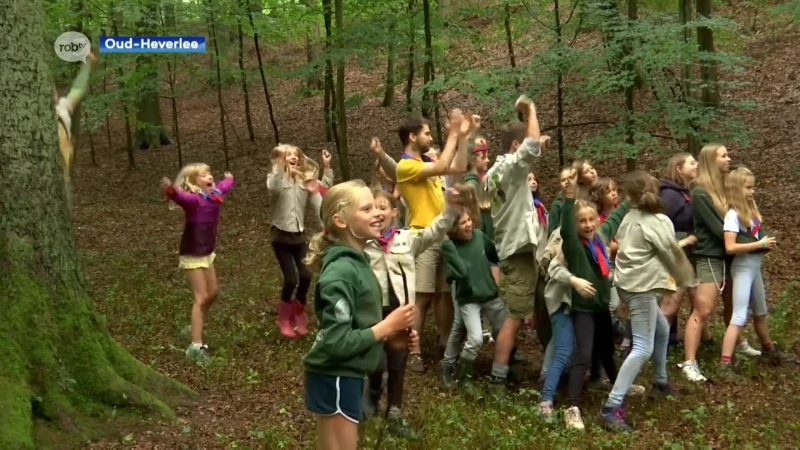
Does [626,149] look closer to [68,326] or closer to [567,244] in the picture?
[567,244]

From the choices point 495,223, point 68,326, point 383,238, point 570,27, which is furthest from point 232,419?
point 570,27

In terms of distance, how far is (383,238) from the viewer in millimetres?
5043

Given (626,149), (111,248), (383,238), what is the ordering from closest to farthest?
(383,238) < (626,149) < (111,248)

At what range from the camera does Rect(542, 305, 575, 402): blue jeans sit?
5520mm

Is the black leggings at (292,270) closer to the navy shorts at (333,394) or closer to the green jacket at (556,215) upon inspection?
the green jacket at (556,215)

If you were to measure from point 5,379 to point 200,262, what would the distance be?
2546 millimetres

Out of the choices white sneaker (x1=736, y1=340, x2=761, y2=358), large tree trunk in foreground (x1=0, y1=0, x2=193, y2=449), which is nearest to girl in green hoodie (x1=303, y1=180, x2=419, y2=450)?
large tree trunk in foreground (x1=0, y1=0, x2=193, y2=449)

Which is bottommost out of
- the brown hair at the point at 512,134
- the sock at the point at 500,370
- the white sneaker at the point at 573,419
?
the white sneaker at the point at 573,419

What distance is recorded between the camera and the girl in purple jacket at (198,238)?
672 cm

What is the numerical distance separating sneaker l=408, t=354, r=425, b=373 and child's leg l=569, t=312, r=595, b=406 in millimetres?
1391

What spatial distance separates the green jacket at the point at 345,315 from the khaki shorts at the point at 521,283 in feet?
9.05

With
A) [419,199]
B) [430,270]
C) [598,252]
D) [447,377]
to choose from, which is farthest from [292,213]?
[598,252]

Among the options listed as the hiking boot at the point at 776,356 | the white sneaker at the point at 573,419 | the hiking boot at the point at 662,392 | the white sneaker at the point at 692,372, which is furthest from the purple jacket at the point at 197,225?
the hiking boot at the point at 776,356

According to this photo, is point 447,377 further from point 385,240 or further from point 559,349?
point 385,240
